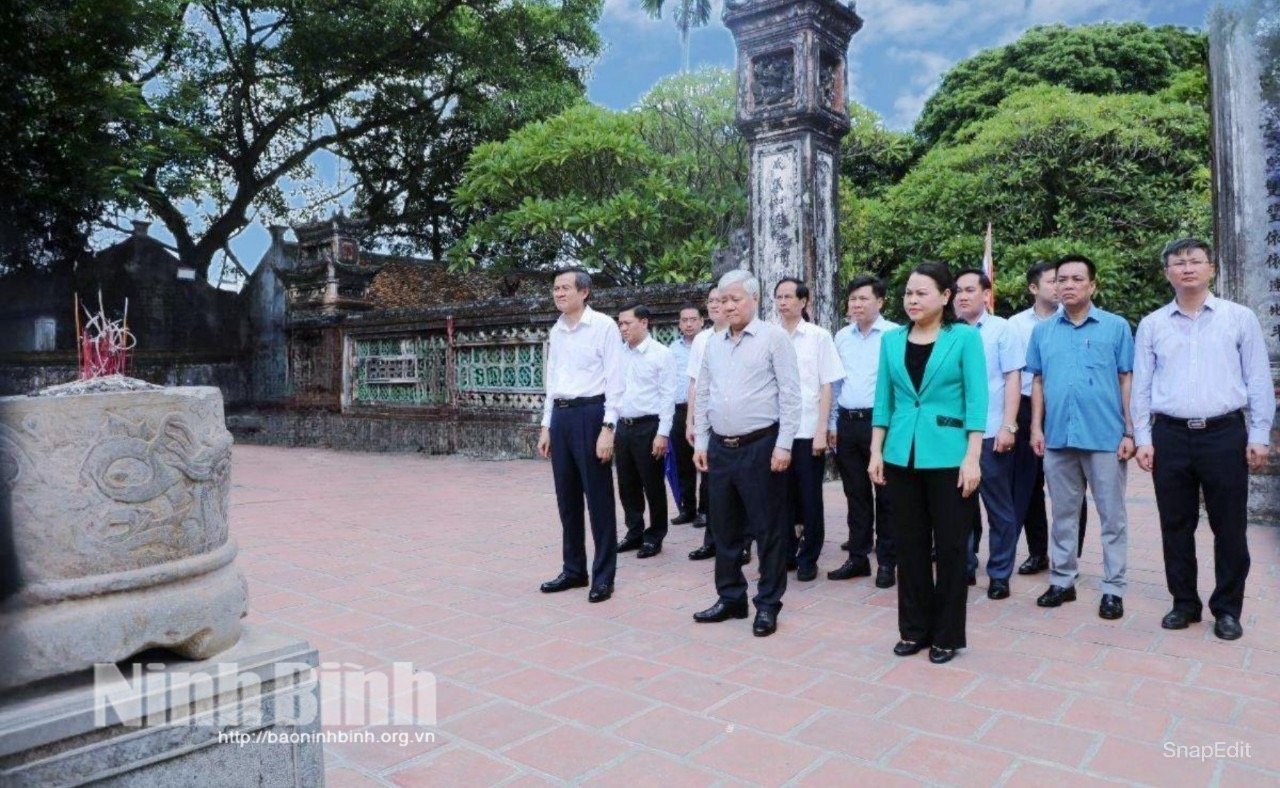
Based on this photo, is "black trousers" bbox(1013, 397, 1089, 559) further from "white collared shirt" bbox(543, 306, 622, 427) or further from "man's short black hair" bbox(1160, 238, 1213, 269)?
"white collared shirt" bbox(543, 306, 622, 427)

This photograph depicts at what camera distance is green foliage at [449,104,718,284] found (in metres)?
12.0

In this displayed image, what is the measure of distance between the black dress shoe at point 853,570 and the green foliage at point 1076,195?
8983mm

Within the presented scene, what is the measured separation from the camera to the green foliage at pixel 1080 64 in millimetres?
18078

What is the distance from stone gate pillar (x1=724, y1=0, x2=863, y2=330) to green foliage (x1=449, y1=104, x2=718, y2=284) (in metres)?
3.37

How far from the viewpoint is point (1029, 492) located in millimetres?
4969

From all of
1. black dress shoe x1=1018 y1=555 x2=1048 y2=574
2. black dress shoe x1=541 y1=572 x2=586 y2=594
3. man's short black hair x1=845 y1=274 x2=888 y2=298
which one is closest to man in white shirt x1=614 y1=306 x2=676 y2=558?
black dress shoe x1=541 y1=572 x2=586 y2=594

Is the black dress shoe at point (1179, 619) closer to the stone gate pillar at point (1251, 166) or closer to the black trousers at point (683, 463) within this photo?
the stone gate pillar at point (1251, 166)

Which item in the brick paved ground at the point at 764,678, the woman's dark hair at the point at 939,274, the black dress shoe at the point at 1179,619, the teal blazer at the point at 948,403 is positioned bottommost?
the brick paved ground at the point at 764,678

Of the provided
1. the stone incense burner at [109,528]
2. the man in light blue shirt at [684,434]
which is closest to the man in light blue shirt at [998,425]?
the man in light blue shirt at [684,434]

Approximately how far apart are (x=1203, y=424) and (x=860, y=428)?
1675 mm

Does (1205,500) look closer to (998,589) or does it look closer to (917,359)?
(998,589)

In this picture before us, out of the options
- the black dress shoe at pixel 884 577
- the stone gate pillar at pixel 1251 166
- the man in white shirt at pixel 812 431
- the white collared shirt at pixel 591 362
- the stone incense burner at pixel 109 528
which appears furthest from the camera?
the stone gate pillar at pixel 1251 166

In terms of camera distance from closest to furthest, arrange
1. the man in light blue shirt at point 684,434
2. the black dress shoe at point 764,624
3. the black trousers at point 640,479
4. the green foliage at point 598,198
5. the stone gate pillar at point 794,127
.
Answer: the black dress shoe at point 764,624
the black trousers at point 640,479
the man in light blue shirt at point 684,434
the stone gate pillar at point 794,127
the green foliage at point 598,198

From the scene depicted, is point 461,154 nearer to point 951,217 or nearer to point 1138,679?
point 951,217
